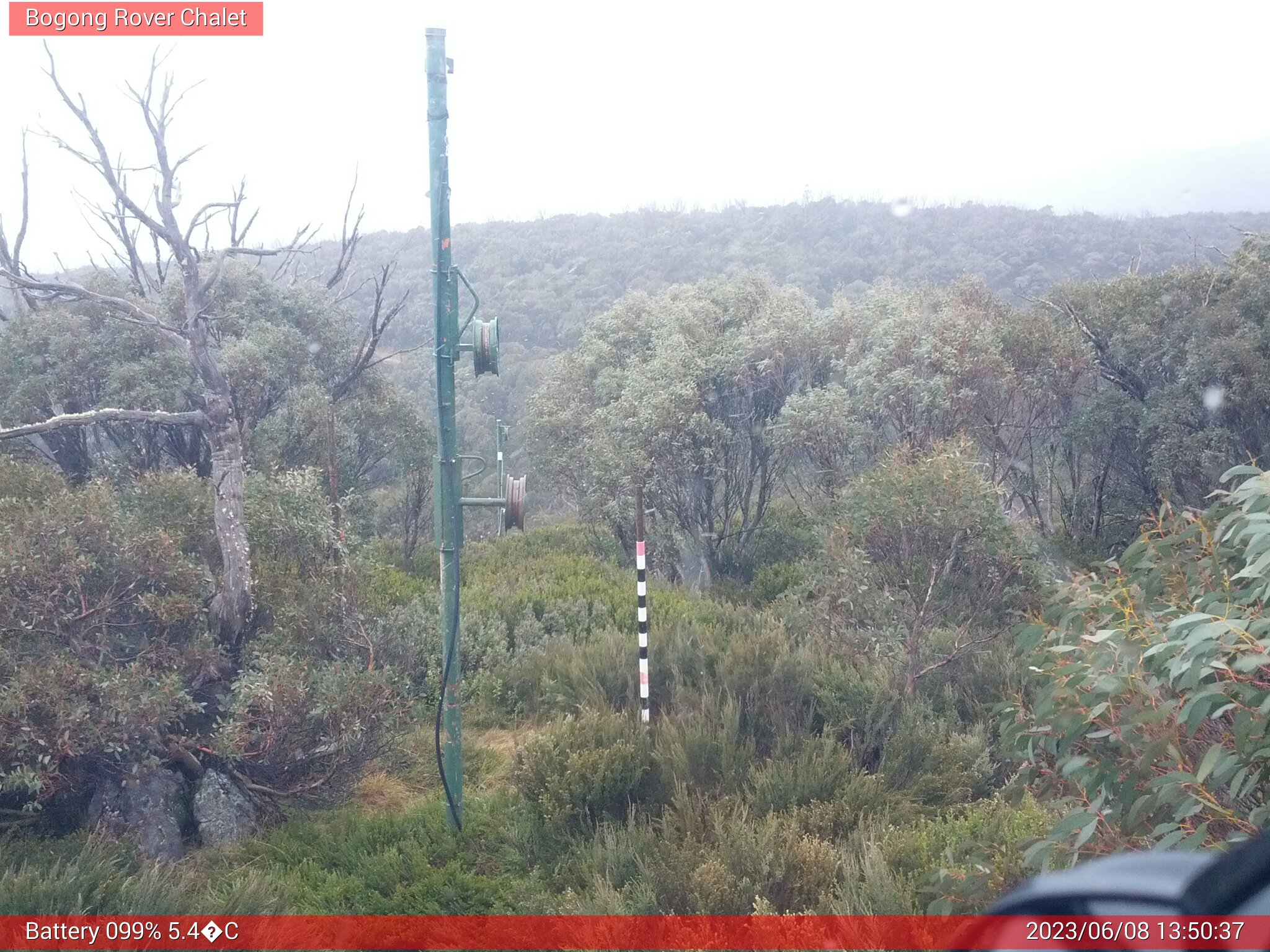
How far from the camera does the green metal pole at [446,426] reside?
523 centimetres

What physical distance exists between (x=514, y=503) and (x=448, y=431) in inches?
23.6

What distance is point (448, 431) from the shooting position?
17.9 feet

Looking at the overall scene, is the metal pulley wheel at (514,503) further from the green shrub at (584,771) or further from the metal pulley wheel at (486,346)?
the green shrub at (584,771)

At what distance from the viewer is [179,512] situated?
22.1ft

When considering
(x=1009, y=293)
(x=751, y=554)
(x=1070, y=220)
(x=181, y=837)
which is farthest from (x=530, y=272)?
(x=181, y=837)

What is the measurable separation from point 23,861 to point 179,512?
2861 millimetres

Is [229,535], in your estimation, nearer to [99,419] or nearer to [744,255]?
[99,419]

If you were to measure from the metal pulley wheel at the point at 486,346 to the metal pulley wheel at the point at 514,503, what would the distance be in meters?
0.71

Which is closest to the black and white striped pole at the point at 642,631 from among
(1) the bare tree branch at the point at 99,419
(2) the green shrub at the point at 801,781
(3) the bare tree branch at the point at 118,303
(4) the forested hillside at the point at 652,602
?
(4) the forested hillside at the point at 652,602

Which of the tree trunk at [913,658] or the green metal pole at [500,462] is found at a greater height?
the green metal pole at [500,462]

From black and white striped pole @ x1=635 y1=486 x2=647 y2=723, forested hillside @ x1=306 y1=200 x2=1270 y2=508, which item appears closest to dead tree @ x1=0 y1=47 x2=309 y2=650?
black and white striped pole @ x1=635 y1=486 x2=647 y2=723

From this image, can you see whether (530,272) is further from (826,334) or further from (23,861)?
(23,861)

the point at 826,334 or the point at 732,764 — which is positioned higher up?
the point at 826,334

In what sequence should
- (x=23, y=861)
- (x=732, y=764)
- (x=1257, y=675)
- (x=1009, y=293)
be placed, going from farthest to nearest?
(x=1009, y=293)
(x=732, y=764)
(x=23, y=861)
(x=1257, y=675)
